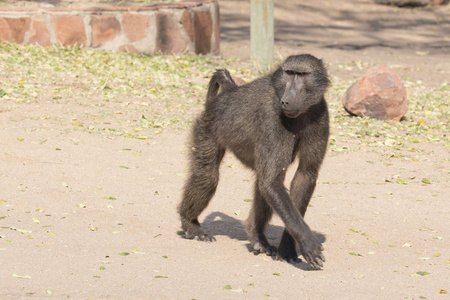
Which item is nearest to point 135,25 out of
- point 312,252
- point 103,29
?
point 103,29

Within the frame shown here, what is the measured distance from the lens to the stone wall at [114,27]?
10.2m

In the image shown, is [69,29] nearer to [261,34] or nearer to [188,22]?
[188,22]

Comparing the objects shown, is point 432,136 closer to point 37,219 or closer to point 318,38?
point 37,219

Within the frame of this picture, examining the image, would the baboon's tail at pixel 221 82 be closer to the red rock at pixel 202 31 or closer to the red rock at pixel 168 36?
the red rock at pixel 168 36

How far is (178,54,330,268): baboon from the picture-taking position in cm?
446

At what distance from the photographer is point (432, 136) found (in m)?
8.43

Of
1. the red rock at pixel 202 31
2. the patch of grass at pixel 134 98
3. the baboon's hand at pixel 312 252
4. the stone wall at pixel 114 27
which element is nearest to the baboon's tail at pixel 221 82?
the baboon's hand at pixel 312 252

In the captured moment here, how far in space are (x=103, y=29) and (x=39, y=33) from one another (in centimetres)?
96

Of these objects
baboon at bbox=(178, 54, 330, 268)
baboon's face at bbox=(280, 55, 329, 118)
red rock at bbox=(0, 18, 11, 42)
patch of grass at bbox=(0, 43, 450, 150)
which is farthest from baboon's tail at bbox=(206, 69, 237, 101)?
red rock at bbox=(0, 18, 11, 42)

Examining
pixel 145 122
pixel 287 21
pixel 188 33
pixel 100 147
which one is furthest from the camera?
pixel 287 21

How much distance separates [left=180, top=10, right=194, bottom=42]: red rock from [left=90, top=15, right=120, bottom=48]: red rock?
3.56 ft

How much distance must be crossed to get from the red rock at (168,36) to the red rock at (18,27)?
1983mm

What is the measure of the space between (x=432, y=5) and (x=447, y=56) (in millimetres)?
5827

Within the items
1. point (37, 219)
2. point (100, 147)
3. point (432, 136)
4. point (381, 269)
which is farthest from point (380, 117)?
point (37, 219)
